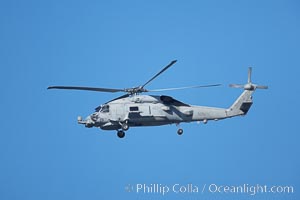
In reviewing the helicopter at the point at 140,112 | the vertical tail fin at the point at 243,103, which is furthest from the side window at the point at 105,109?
the vertical tail fin at the point at 243,103

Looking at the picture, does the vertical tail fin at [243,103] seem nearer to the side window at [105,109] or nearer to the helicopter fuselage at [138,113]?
the helicopter fuselage at [138,113]

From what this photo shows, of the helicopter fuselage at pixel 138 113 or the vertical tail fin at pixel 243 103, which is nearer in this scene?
the helicopter fuselage at pixel 138 113

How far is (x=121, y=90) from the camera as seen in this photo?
39906mm

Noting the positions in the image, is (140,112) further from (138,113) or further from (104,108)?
(104,108)

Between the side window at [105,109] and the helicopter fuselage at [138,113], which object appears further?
the side window at [105,109]

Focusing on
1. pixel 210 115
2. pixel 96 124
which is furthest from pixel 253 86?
pixel 96 124

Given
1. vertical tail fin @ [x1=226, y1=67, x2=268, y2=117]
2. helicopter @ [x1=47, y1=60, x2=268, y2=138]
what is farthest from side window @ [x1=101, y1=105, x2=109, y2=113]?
vertical tail fin @ [x1=226, y1=67, x2=268, y2=117]

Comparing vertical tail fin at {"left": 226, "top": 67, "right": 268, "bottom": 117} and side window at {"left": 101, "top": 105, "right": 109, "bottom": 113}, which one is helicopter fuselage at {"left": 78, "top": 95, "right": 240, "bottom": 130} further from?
vertical tail fin at {"left": 226, "top": 67, "right": 268, "bottom": 117}

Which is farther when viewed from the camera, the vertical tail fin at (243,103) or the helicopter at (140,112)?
the vertical tail fin at (243,103)

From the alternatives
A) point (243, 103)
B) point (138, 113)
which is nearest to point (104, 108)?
point (138, 113)

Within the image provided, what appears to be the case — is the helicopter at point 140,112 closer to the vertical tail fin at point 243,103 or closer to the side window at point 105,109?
the side window at point 105,109

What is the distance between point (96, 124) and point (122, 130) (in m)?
2.05

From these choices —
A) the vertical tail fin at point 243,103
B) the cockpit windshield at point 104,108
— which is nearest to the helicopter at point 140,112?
the cockpit windshield at point 104,108

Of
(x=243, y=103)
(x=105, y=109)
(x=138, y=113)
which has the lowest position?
(x=138, y=113)
